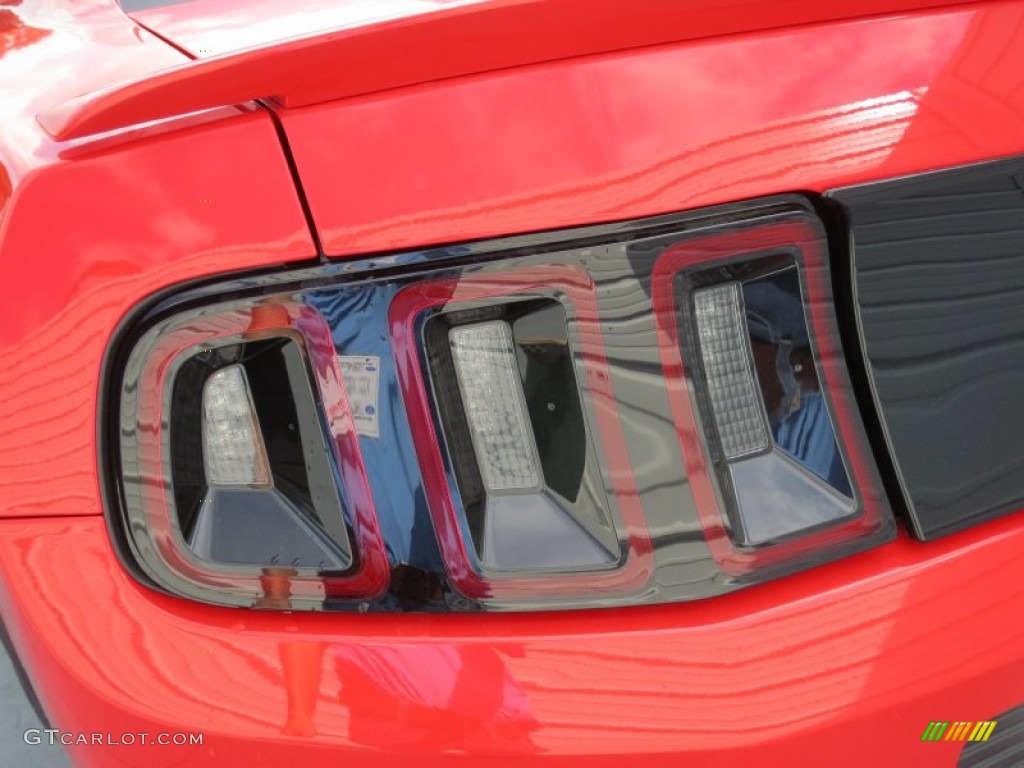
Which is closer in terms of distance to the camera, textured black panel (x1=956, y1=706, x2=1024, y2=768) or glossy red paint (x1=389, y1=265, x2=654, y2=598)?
glossy red paint (x1=389, y1=265, x2=654, y2=598)

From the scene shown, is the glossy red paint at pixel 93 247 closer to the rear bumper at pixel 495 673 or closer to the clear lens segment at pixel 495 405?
the rear bumper at pixel 495 673

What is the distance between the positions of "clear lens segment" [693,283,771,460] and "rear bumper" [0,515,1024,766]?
0.16m

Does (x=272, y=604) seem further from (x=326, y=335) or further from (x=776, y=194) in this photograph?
(x=776, y=194)

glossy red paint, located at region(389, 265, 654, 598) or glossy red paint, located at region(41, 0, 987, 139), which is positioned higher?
glossy red paint, located at region(41, 0, 987, 139)

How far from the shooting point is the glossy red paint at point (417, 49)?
94 centimetres

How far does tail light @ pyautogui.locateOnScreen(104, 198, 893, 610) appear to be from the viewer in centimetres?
101

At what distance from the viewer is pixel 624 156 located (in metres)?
0.98

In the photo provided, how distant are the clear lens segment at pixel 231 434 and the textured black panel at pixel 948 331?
25.5 inches

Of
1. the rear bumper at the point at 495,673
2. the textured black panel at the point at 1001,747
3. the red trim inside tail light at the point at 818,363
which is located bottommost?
the textured black panel at the point at 1001,747

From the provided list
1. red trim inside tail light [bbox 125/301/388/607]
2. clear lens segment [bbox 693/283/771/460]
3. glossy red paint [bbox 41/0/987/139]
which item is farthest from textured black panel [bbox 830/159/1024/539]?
red trim inside tail light [bbox 125/301/388/607]

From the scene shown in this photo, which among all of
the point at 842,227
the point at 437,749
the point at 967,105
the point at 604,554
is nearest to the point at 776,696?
the point at 604,554

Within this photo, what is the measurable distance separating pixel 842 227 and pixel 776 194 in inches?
3.8

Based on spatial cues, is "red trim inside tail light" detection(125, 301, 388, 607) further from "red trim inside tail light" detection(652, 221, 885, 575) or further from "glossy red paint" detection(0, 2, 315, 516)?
"red trim inside tail light" detection(652, 221, 885, 575)

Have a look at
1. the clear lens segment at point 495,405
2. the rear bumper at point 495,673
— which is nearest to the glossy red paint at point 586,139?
the clear lens segment at point 495,405
